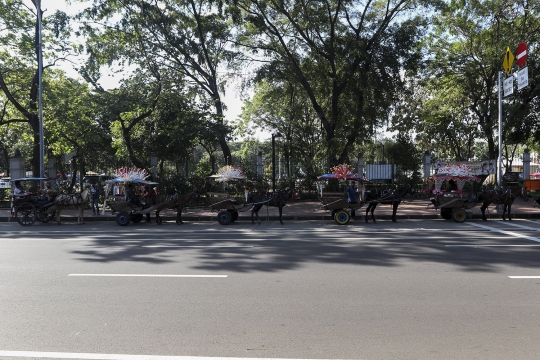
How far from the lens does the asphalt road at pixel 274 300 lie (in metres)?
4.41

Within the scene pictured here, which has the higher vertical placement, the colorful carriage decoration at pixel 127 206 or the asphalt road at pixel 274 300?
the colorful carriage decoration at pixel 127 206

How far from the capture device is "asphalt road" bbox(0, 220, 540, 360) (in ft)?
14.5

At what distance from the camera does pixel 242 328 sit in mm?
4898

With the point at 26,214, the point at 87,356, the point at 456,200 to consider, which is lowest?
the point at 87,356

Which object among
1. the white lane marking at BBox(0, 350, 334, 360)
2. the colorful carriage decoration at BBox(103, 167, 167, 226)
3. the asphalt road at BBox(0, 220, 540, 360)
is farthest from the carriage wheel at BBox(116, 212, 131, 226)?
the white lane marking at BBox(0, 350, 334, 360)

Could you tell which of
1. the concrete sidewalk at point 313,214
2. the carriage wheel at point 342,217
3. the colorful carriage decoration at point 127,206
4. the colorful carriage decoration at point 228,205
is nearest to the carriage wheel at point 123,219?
the colorful carriage decoration at point 127,206

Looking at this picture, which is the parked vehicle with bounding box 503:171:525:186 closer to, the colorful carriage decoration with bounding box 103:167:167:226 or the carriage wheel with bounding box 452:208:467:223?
the carriage wheel with bounding box 452:208:467:223

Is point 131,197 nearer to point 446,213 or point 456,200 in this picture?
point 456,200

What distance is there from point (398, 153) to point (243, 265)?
25.4m

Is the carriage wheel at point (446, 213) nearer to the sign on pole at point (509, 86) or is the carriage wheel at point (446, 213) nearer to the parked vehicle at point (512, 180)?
the sign on pole at point (509, 86)

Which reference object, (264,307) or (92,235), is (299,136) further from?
(264,307)

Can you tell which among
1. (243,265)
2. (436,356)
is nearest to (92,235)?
(243,265)

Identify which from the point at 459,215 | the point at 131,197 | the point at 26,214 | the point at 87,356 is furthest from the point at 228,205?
the point at 87,356

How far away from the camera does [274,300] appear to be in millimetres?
5914
